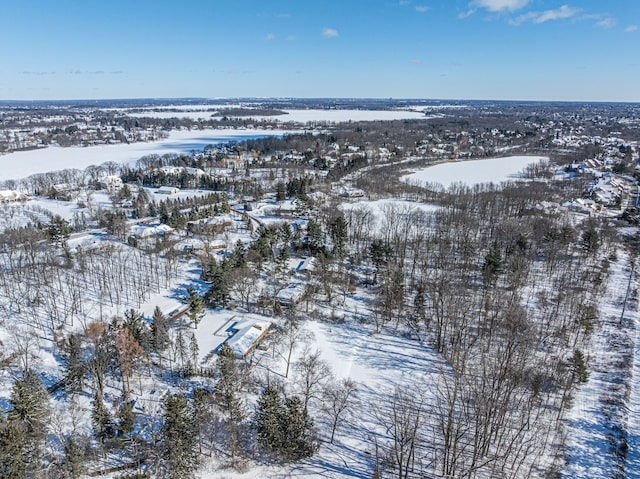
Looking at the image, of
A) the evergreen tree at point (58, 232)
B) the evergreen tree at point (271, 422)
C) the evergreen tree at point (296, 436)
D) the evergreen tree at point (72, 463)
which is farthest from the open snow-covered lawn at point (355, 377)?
the evergreen tree at point (58, 232)

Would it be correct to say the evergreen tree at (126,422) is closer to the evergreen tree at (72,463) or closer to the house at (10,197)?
the evergreen tree at (72,463)

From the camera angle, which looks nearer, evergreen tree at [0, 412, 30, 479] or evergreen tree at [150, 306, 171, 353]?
evergreen tree at [0, 412, 30, 479]

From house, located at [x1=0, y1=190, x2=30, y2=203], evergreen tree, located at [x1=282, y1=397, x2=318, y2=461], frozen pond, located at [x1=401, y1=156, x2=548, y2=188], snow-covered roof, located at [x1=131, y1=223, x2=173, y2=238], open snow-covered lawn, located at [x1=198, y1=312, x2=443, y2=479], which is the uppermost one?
frozen pond, located at [x1=401, y1=156, x2=548, y2=188]

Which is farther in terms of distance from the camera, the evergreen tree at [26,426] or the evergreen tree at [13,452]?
the evergreen tree at [26,426]

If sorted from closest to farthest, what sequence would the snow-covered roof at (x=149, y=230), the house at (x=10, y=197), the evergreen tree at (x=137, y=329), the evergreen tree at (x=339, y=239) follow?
1. the evergreen tree at (x=137, y=329)
2. the evergreen tree at (x=339, y=239)
3. the snow-covered roof at (x=149, y=230)
4. the house at (x=10, y=197)

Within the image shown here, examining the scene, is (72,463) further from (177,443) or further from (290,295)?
(290,295)

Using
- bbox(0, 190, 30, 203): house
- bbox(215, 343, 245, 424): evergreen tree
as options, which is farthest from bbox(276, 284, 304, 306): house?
bbox(0, 190, 30, 203): house

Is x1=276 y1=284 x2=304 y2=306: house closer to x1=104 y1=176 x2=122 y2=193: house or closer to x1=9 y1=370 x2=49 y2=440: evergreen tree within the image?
x1=9 y1=370 x2=49 y2=440: evergreen tree
